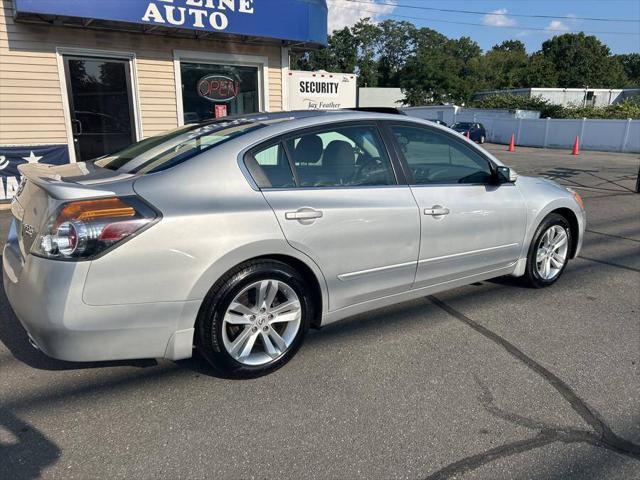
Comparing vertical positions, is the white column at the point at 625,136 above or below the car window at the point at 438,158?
below

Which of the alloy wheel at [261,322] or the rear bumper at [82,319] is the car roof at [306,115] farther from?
the rear bumper at [82,319]

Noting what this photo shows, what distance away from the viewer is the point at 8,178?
7.96m

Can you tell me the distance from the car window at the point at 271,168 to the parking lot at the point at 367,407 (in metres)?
1.19

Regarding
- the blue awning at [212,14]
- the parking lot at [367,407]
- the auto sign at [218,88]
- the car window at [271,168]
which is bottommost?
the parking lot at [367,407]

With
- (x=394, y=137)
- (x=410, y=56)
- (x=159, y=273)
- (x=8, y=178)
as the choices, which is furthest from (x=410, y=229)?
(x=410, y=56)

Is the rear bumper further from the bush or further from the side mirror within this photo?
the bush

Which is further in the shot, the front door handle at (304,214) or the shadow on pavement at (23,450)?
the front door handle at (304,214)

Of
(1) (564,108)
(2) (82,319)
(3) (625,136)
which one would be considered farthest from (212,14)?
(1) (564,108)

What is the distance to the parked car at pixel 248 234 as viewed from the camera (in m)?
2.44

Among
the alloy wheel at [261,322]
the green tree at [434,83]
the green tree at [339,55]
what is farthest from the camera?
the green tree at [339,55]

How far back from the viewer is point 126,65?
882 centimetres

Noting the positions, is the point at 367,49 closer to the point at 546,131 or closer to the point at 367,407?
the point at 546,131

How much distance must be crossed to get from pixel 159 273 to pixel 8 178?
23.0 ft

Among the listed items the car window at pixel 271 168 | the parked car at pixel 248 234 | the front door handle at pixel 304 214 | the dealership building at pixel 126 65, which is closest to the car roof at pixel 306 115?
the parked car at pixel 248 234
